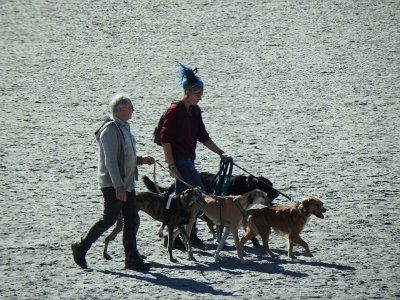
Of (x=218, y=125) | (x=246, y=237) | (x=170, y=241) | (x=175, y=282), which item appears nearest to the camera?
(x=175, y=282)

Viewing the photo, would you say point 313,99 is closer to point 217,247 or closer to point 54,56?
point 54,56

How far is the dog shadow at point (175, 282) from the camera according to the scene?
969cm

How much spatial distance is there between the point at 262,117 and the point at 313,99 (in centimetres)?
→ 132

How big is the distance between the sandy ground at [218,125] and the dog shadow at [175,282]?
0.06 ft

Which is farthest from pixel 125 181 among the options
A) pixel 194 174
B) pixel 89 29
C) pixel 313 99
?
pixel 89 29

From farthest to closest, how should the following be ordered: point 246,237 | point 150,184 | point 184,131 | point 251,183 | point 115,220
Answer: point 251,183 < point 150,184 < point 184,131 < point 246,237 < point 115,220

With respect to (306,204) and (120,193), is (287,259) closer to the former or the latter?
(306,204)

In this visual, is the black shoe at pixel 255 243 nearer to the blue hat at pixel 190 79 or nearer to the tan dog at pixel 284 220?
the tan dog at pixel 284 220

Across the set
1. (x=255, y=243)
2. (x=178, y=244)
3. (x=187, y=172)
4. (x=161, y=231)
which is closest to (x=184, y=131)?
(x=187, y=172)

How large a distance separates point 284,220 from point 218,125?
541 cm

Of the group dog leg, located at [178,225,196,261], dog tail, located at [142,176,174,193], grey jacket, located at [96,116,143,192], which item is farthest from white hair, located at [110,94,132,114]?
dog tail, located at [142,176,174,193]

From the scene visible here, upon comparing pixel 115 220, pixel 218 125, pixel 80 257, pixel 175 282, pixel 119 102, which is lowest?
pixel 175 282

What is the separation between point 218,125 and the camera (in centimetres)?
Answer: 1638

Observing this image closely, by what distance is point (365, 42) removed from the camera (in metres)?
20.9
